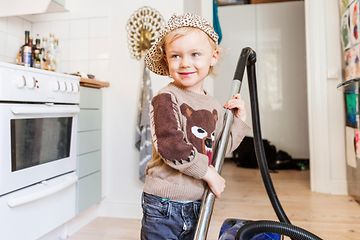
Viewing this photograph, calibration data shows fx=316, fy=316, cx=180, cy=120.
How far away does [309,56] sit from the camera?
257 centimetres

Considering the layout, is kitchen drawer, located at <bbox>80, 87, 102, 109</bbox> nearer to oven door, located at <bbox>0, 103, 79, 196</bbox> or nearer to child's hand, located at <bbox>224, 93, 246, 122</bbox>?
oven door, located at <bbox>0, 103, 79, 196</bbox>

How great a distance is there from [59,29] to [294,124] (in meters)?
2.80

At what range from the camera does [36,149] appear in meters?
1.39

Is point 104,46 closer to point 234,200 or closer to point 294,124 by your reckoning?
point 234,200

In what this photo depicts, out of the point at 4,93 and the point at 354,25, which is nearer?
the point at 4,93

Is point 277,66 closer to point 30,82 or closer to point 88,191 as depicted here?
point 88,191

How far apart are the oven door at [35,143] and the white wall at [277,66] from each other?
248 centimetres

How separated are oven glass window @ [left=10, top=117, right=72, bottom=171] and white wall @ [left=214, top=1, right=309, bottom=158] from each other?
8.19ft

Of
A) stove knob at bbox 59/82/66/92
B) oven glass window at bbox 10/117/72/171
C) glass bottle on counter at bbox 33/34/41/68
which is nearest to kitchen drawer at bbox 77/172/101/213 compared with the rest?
oven glass window at bbox 10/117/72/171

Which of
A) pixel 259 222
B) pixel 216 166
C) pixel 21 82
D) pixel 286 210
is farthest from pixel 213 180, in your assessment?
pixel 286 210

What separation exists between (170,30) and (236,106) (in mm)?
271

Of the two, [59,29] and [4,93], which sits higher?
[59,29]

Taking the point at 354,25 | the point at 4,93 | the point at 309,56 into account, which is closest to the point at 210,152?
the point at 4,93

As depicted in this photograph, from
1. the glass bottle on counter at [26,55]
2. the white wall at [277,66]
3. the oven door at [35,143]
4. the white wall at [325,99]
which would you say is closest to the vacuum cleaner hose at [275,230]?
the oven door at [35,143]
